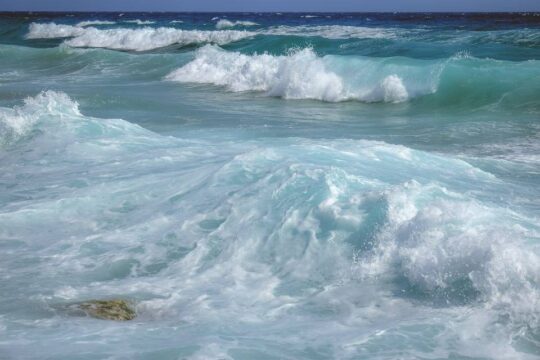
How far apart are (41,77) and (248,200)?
59.7 feet

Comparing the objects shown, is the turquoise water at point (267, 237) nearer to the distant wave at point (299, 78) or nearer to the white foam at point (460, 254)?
the white foam at point (460, 254)

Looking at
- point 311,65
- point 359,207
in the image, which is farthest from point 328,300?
point 311,65

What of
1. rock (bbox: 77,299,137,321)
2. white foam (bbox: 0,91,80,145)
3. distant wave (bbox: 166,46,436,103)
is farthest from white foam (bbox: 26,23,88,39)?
rock (bbox: 77,299,137,321)

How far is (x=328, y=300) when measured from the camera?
15.0 ft

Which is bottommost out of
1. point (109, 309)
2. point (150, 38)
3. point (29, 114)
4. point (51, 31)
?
point (109, 309)

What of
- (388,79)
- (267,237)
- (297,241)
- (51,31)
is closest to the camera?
(297,241)

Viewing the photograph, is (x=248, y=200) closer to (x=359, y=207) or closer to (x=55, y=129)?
(x=359, y=207)

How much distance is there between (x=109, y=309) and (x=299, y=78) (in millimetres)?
14013

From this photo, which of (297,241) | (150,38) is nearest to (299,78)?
(297,241)

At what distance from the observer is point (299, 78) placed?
58.6 ft

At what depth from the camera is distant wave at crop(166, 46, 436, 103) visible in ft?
54.5

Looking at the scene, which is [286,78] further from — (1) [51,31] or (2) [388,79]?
(1) [51,31]

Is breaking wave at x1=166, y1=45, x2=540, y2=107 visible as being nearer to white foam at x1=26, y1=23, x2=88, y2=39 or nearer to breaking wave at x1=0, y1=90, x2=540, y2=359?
breaking wave at x1=0, y1=90, x2=540, y2=359

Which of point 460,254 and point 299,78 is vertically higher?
point 299,78
